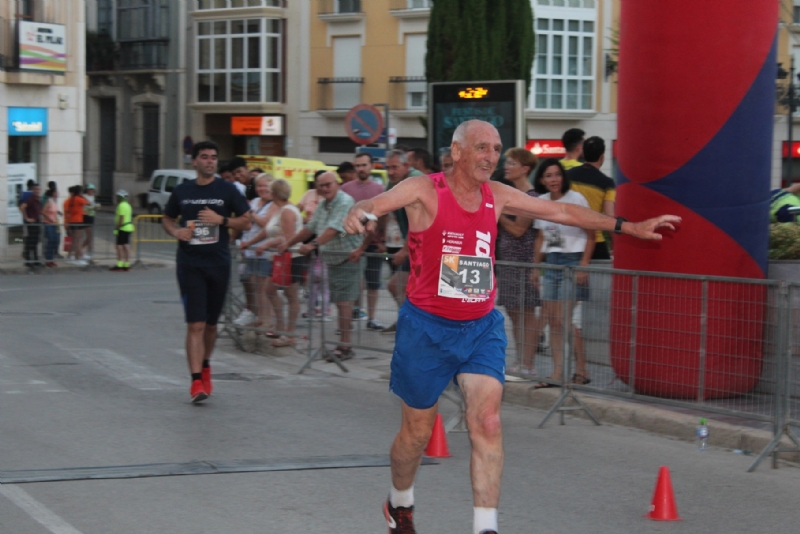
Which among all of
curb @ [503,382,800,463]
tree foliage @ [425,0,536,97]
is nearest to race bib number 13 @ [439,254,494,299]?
curb @ [503,382,800,463]

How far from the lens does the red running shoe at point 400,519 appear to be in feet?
17.0

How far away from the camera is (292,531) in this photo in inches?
210

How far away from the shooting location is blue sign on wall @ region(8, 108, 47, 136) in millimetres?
26359

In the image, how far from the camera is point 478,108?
48.3 ft

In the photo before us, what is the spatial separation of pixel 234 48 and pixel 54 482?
40279mm

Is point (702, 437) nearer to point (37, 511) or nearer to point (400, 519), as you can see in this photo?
point (400, 519)

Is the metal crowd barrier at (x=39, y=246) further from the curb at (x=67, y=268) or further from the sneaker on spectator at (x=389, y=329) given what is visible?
the sneaker on spectator at (x=389, y=329)

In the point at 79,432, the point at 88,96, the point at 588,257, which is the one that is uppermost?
the point at 88,96

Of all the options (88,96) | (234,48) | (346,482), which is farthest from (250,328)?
(88,96)

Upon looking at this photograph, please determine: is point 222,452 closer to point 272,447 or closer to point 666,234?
point 272,447

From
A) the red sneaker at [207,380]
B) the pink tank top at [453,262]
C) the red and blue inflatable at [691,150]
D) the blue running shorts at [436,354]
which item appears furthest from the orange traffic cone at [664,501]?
the red sneaker at [207,380]

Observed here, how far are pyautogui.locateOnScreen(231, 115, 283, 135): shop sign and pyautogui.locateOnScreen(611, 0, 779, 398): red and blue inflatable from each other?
36.4 meters

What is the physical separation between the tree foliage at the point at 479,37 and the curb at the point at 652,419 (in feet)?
44.6

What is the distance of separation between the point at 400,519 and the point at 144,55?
43554mm
